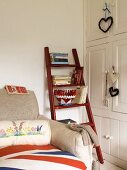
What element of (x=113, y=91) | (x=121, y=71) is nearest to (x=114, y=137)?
(x=113, y=91)

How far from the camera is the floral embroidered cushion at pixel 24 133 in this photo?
1595mm

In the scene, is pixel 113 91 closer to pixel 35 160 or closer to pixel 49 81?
pixel 49 81

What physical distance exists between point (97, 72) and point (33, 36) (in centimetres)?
87

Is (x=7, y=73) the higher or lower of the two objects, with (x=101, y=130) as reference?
higher

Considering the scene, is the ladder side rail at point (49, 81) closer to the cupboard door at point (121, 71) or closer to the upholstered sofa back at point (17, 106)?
the upholstered sofa back at point (17, 106)

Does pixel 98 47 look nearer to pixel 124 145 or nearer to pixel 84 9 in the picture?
pixel 84 9

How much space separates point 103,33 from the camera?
7.88 ft

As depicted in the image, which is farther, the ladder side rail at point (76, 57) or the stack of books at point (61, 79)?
the ladder side rail at point (76, 57)

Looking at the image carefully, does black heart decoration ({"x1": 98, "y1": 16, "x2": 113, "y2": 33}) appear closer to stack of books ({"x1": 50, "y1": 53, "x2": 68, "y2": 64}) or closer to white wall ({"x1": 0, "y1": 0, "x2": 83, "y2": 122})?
white wall ({"x1": 0, "y1": 0, "x2": 83, "y2": 122})

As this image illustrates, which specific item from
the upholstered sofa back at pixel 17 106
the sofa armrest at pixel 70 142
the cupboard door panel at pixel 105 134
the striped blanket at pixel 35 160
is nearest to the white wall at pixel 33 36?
the upholstered sofa back at pixel 17 106

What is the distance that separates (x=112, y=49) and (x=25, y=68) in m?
1.00

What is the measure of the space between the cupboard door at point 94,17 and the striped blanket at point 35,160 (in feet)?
5.04

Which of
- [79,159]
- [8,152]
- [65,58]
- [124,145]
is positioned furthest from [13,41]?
[124,145]

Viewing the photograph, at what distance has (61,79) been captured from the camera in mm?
2422
